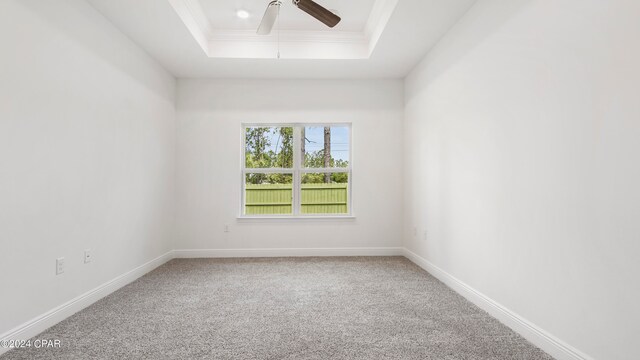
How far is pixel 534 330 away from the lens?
6.49 ft

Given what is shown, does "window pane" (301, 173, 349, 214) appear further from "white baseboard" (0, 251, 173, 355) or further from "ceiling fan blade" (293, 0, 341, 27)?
"ceiling fan blade" (293, 0, 341, 27)

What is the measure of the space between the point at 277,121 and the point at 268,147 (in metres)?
0.41

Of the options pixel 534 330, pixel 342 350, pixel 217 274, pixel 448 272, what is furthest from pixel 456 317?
pixel 217 274

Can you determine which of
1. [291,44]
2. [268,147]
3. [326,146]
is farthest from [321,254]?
[291,44]

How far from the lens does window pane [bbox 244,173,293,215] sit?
4.55 m

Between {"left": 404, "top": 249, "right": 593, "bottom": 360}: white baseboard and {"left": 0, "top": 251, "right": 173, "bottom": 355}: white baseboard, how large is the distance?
321 centimetres

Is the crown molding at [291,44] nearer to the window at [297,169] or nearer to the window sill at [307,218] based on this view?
the window at [297,169]

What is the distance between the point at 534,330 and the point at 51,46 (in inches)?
149

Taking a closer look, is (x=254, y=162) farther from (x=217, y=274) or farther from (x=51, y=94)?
(x=51, y=94)

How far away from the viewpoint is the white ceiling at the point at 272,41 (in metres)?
2.78

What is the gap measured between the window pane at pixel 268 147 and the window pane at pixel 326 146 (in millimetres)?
249

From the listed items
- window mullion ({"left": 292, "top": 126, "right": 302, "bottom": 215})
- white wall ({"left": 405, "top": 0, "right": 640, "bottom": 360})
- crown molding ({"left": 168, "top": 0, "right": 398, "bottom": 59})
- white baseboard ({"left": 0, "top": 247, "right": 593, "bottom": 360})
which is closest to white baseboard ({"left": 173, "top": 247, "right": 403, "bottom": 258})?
white baseboard ({"left": 0, "top": 247, "right": 593, "bottom": 360})

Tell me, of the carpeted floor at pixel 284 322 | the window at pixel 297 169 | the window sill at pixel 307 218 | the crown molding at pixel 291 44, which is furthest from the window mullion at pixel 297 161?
the carpeted floor at pixel 284 322

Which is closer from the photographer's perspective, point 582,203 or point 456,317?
point 582,203
